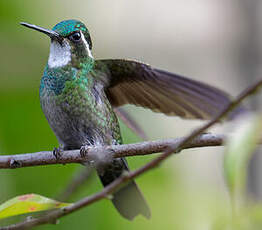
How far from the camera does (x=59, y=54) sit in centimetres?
289

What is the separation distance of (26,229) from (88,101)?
1601mm

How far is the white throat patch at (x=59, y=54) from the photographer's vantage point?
288 cm

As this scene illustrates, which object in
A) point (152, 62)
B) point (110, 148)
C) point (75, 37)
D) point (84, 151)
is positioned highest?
point (75, 37)

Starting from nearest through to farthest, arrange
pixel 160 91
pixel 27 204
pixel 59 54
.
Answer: pixel 27 204, pixel 59 54, pixel 160 91

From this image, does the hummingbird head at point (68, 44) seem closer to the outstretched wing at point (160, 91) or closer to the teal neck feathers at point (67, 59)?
the teal neck feathers at point (67, 59)

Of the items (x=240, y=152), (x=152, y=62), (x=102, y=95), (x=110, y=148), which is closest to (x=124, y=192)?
(x=102, y=95)

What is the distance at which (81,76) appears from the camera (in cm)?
289

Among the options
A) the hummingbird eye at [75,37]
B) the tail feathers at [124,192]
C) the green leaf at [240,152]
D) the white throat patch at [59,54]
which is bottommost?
the tail feathers at [124,192]

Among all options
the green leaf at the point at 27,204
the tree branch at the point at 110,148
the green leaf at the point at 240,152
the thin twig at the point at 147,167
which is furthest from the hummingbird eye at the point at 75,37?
the green leaf at the point at 240,152

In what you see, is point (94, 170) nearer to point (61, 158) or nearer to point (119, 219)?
point (119, 219)

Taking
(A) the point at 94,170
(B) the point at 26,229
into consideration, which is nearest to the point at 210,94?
(A) the point at 94,170

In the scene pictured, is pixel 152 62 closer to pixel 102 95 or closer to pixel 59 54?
pixel 102 95

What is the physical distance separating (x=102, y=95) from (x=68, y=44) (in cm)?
37

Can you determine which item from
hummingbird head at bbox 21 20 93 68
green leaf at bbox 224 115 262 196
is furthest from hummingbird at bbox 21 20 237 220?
green leaf at bbox 224 115 262 196
